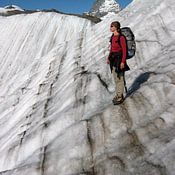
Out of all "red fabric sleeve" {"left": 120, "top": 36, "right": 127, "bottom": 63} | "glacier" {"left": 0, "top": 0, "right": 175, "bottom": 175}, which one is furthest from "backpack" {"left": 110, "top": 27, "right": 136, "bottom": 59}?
"glacier" {"left": 0, "top": 0, "right": 175, "bottom": 175}

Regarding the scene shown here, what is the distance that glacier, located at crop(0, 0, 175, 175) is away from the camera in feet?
29.5

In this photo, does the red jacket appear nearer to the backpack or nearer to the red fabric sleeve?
the red fabric sleeve

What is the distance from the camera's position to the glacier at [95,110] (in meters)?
8.98

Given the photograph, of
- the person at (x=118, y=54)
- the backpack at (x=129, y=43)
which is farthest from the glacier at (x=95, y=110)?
the backpack at (x=129, y=43)

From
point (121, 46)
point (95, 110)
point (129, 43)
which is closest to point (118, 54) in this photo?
point (121, 46)

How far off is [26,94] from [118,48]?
8000mm

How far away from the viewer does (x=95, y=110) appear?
38.4ft

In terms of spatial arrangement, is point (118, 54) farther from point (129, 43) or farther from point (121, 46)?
point (129, 43)

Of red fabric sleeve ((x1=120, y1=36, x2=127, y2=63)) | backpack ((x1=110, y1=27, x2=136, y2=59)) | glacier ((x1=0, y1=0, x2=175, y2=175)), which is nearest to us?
glacier ((x1=0, y1=0, x2=175, y2=175))

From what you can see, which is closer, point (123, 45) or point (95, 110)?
point (123, 45)

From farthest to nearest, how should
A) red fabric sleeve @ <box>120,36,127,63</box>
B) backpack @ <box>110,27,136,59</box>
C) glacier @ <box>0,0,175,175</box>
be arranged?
backpack @ <box>110,27,136,59</box> < red fabric sleeve @ <box>120,36,127,63</box> < glacier @ <box>0,0,175,175</box>

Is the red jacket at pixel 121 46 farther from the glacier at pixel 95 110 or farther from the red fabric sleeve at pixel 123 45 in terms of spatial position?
the glacier at pixel 95 110

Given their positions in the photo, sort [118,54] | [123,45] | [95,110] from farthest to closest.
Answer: [95,110]
[118,54]
[123,45]

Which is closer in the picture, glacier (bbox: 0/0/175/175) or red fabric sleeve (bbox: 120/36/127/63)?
glacier (bbox: 0/0/175/175)
